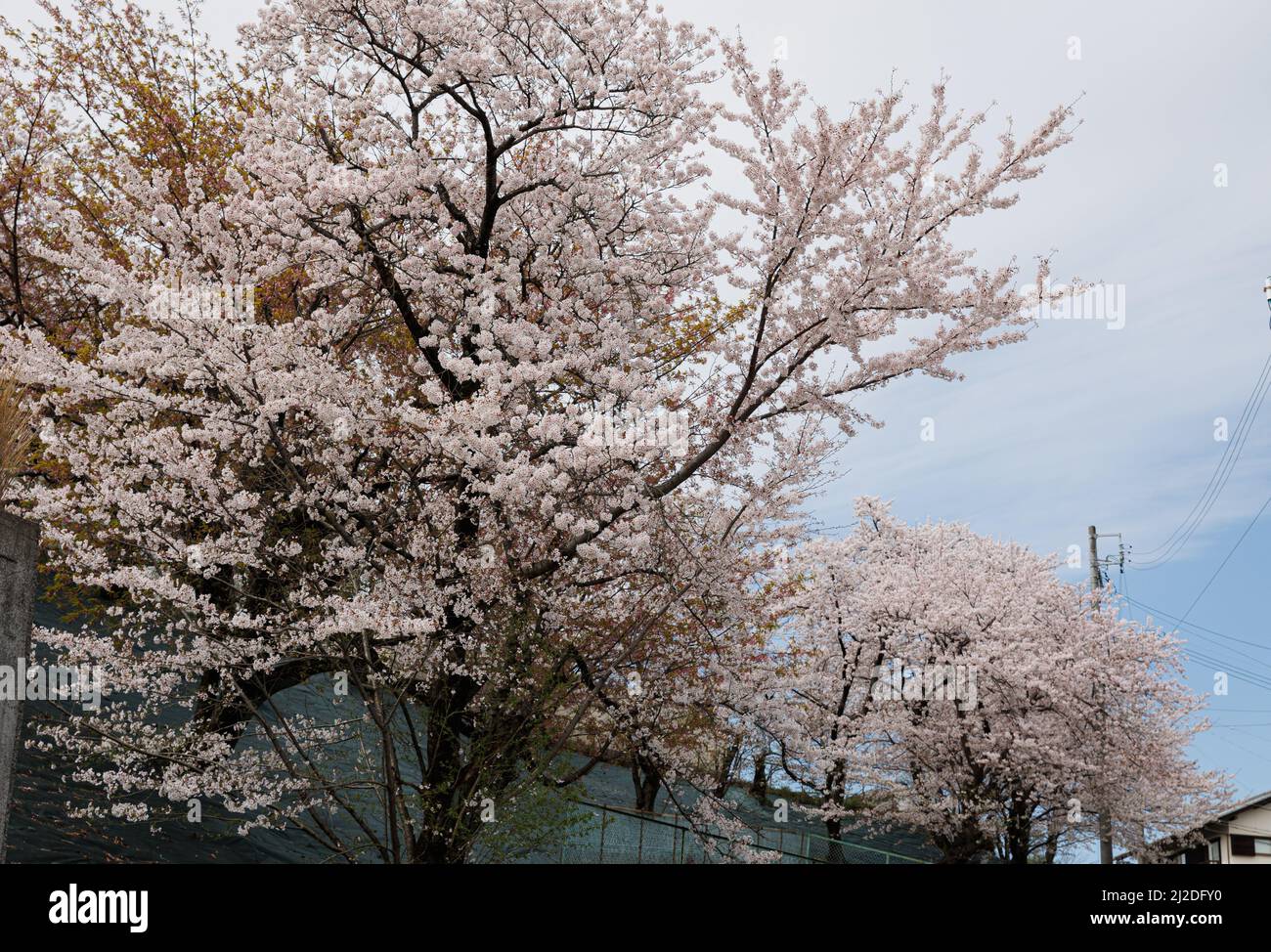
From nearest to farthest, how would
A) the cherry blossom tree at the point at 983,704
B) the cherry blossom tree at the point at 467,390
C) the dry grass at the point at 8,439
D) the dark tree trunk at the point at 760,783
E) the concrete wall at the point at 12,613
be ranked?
the concrete wall at the point at 12,613 < the dry grass at the point at 8,439 < the cherry blossom tree at the point at 467,390 < the cherry blossom tree at the point at 983,704 < the dark tree trunk at the point at 760,783

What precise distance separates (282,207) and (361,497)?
3197mm

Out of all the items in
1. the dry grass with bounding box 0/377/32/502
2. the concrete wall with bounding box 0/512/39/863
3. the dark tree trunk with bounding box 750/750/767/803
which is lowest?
the dark tree trunk with bounding box 750/750/767/803

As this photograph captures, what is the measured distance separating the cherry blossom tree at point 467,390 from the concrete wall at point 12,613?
2.24 m

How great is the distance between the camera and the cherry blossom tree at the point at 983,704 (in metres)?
20.4

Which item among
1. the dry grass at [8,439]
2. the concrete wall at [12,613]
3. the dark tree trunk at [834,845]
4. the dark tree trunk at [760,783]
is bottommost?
the dark tree trunk at [834,845]

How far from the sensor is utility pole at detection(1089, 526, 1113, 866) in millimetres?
20625

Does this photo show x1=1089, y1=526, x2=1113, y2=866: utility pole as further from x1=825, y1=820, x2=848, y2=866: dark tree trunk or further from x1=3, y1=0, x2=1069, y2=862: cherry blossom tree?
x1=3, y1=0, x2=1069, y2=862: cherry blossom tree

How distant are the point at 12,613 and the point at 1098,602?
78.2 ft

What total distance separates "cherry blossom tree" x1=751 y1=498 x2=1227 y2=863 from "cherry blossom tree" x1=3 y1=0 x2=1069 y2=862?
33.1ft

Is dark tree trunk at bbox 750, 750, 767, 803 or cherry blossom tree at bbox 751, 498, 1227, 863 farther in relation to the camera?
dark tree trunk at bbox 750, 750, 767, 803

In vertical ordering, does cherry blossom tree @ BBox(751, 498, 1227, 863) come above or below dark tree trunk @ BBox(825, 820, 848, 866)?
above

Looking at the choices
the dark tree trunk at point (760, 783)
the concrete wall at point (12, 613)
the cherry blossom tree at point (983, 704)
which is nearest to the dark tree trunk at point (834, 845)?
the cherry blossom tree at point (983, 704)

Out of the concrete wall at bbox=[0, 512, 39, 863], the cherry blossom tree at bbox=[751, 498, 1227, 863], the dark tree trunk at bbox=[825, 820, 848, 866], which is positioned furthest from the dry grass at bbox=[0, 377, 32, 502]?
the dark tree trunk at bbox=[825, 820, 848, 866]

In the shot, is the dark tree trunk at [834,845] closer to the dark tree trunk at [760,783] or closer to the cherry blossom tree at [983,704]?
the cherry blossom tree at [983,704]
